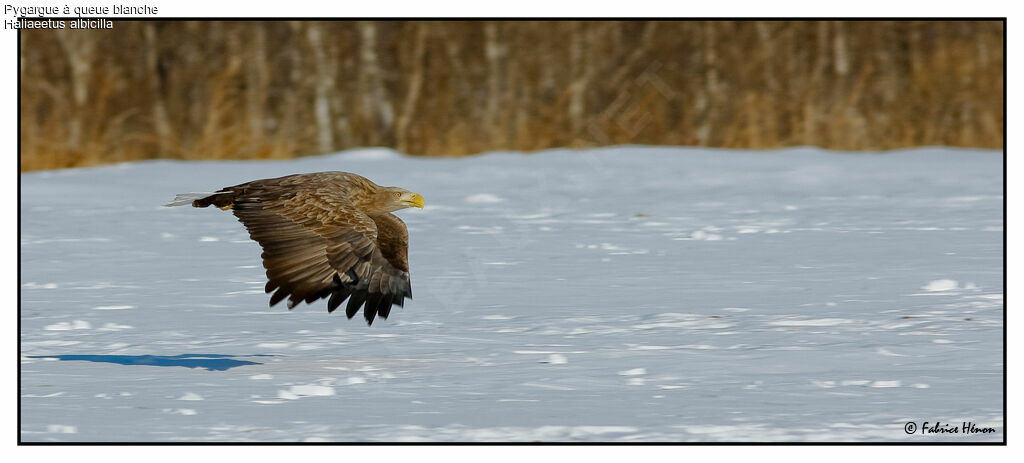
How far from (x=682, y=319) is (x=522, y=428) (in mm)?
2216

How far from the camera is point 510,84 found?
14594 millimetres

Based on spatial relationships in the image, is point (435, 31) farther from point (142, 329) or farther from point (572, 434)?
point (572, 434)

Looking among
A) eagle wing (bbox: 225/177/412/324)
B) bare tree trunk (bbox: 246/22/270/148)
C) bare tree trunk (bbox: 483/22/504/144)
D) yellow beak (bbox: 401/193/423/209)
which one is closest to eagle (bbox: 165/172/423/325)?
eagle wing (bbox: 225/177/412/324)

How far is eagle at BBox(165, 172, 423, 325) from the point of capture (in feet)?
20.8

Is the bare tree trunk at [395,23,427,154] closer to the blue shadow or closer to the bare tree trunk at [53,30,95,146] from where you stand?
the bare tree trunk at [53,30,95,146]

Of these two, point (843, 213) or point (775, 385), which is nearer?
point (775, 385)

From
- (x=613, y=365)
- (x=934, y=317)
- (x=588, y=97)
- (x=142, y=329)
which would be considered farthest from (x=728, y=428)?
(x=588, y=97)

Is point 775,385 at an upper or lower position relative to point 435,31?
lower

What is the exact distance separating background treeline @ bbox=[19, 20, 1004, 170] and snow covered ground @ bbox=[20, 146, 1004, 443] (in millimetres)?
1251

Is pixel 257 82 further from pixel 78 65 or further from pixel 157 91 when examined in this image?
pixel 78 65

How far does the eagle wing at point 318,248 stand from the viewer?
634 cm

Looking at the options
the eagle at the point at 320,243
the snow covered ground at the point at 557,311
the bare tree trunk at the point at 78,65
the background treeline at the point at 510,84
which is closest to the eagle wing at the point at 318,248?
the eagle at the point at 320,243

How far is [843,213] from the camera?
1098cm

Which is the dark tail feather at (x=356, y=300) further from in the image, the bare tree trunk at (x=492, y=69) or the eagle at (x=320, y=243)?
the bare tree trunk at (x=492, y=69)
